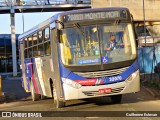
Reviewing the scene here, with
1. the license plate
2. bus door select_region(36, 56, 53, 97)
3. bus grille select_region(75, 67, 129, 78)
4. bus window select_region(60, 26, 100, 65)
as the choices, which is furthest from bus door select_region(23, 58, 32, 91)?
the license plate

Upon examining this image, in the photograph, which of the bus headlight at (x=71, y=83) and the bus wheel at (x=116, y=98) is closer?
the bus headlight at (x=71, y=83)

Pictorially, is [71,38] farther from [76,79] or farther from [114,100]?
[114,100]

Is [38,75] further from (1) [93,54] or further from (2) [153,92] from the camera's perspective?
(2) [153,92]

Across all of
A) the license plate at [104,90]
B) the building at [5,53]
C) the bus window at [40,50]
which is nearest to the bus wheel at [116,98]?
the license plate at [104,90]

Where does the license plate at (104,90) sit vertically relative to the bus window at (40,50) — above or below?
below

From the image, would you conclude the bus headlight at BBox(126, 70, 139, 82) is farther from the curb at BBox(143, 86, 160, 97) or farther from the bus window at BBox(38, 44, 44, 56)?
the curb at BBox(143, 86, 160, 97)

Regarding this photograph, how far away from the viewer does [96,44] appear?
1291 cm

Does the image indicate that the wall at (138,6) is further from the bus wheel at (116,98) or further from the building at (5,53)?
the bus wheel at (116,98)

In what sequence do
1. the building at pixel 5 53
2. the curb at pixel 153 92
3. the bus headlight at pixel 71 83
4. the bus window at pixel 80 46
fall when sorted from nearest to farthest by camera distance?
the bus headlight at pixel 71 83 < the bus window at pixel 80 46 < the curb at pixel 153 92 < the building at pixel 5 53

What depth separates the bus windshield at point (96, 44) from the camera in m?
12.8

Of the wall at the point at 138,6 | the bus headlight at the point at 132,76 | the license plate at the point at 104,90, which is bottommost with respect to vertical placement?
the license plate at the point at 104,90

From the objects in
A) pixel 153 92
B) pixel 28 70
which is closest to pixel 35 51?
pixel 28 70

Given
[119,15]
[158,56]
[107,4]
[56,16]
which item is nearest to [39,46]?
[56,16]

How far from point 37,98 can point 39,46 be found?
4059 millimetres
